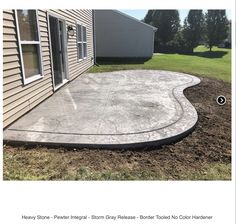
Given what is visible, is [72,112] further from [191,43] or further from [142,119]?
[191,43]

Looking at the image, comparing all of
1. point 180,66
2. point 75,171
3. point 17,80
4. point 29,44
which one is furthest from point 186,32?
point 75,171

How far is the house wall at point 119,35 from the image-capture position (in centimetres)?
1722

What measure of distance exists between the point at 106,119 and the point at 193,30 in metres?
29.8

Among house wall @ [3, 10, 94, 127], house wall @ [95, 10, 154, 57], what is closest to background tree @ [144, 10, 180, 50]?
house wall @ [95, 10, 154, 57]

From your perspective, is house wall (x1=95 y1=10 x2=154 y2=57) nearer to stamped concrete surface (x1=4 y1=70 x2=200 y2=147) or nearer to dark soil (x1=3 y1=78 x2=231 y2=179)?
stamped concrete surface (x1=4 y1=70 x2=200 y2=147)

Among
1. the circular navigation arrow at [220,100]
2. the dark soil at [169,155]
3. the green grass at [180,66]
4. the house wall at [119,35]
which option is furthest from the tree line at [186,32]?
the dark soil at [169,155]

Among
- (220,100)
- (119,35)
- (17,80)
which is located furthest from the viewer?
(119,35)

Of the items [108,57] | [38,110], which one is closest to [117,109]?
[38,110]

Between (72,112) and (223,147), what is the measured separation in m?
2.61

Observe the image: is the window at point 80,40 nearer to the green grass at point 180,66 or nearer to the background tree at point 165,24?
the green grass at point 180,66

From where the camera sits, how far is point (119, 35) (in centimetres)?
1769

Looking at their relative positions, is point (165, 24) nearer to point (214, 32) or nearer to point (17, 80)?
point (214, 32)

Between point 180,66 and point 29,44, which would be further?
point 180,66

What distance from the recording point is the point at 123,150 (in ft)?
10.1
